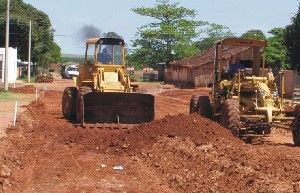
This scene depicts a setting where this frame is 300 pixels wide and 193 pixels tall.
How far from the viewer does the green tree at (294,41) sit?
45062 mm

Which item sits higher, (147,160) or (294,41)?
(294,41)

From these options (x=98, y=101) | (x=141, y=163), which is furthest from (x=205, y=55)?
(x=141, y=163)

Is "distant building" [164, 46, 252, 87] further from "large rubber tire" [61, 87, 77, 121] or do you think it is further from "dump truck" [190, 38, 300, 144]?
"dump truck" [190, 38, 300, 144]

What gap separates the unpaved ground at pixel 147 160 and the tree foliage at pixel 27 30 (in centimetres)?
5318

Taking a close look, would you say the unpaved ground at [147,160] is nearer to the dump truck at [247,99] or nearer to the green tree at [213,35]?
the dump truck at [247,99]

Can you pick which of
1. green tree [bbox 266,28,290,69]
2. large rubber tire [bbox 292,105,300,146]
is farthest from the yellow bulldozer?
green tree [bbox 266,28,290,69]

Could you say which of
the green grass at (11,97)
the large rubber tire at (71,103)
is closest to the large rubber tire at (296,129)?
the large rubber tire at (71,103)

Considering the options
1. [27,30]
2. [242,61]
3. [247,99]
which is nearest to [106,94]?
[242,61]

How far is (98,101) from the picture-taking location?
21750mm

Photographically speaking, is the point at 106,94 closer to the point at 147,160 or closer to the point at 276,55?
the point at 147,160

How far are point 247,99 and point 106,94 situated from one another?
196 inches

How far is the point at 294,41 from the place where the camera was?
148 ft

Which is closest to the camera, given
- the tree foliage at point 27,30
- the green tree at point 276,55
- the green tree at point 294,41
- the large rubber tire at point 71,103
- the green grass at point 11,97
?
the large rubber tire at point 71,103

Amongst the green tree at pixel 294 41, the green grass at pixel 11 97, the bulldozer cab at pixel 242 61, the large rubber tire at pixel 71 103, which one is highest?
the green tree at pixel 294 41
